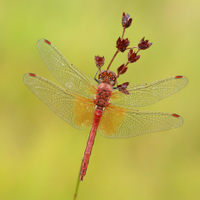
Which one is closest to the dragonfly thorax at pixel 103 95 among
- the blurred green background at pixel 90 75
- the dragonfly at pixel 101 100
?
the dragonfly at pixel 101 100

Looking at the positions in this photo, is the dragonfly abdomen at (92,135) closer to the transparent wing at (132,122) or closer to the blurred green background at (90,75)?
the transparent wing at (132,122)

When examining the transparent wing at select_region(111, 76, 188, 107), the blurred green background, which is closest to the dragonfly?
the transparent wing at select_region(111, 76, 188, 107)

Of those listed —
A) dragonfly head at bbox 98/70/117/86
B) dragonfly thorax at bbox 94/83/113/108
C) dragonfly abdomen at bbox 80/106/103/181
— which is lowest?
dragonfly abdomen at bbox 80/106/103/181

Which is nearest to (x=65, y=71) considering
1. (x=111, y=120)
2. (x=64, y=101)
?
(x=64, y=101)

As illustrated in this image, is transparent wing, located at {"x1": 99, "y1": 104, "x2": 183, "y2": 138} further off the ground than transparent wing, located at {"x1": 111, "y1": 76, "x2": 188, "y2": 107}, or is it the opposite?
transparent wing, located at {"x1": 111, "y1": 76, "x2": 188, "y2": 107}

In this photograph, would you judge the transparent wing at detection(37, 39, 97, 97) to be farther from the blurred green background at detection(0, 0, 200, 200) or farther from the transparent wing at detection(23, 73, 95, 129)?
the blurred green background at detection(0, 0, 200, 200)
